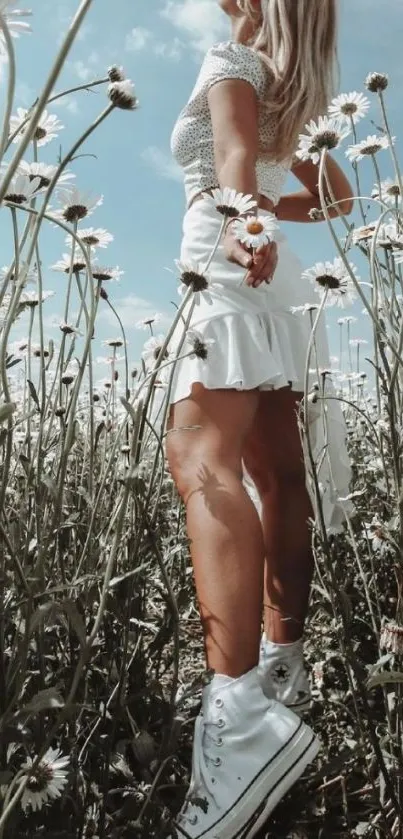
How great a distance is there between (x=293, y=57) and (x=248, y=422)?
2.23ft

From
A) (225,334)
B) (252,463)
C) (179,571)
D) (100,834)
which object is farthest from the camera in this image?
(179,571)

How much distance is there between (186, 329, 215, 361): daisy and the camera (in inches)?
44.4

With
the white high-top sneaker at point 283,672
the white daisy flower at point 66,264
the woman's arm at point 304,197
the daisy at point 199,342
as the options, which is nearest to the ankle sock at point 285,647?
→ the white high-top sneaker at point 283,672

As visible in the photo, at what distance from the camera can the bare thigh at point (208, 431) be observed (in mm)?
1148

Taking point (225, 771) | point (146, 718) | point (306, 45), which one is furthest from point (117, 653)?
point (306, 45)

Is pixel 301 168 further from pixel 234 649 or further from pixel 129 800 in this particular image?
pixel 129 800

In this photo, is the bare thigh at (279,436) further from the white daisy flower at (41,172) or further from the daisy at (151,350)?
the white daisy flower at (41,172)

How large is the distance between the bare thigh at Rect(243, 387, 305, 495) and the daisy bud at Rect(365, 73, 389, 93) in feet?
1.77

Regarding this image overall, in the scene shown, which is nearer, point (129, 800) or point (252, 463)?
point (129, 800)

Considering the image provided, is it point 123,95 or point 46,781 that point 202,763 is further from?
point 123,95

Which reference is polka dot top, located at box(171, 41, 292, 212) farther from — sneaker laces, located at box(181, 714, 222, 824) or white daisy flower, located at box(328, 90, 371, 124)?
sneaker laces, located at box(181, 714, 222, 824)

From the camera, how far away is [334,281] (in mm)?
1194

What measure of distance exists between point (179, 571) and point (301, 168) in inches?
39.4

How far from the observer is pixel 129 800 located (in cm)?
87
